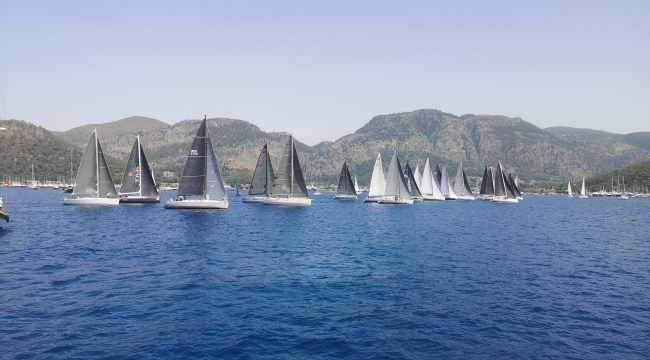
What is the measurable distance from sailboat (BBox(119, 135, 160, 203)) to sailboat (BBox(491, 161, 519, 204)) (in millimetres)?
111270

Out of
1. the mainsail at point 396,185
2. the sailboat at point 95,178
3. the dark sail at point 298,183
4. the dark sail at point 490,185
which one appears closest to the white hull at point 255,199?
the dark sail at point 298,183

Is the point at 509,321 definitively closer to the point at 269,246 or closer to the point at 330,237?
the point at 269,246

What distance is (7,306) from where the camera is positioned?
21812mm

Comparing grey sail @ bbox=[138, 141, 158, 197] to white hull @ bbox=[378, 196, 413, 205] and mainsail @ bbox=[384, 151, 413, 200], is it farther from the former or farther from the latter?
white hull @ bbox=[378, 196, 413, 205]

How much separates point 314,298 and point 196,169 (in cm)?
5867

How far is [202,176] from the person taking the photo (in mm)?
78438

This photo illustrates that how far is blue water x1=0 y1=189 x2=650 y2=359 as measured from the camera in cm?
1788

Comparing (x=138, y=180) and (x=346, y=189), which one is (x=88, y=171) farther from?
(x=346, y=189)

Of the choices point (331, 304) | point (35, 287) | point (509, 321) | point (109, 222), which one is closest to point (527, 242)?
point (509, 321)

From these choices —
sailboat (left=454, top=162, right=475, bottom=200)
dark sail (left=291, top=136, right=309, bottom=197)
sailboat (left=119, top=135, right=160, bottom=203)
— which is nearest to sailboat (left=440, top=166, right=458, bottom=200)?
sailboat (left=454, top=162, right=475, bottom=200)

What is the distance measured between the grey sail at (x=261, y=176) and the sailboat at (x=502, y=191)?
3331 inches

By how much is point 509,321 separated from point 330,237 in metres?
31.9

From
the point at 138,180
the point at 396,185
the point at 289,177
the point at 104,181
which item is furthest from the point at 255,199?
the point at 396,185

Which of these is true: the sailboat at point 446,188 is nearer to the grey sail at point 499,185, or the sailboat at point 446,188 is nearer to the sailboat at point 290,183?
the grey sail at point 499,185
